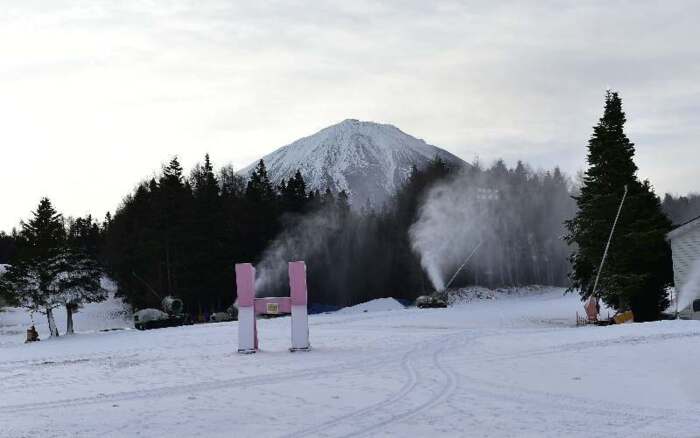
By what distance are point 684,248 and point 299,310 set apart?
2154cm

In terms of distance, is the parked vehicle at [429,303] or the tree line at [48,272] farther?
the parked vehicle at [429,303]

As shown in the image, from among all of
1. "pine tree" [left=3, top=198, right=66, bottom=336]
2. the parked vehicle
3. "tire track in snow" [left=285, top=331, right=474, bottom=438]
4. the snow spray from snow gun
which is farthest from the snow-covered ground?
the snow spray from snow gun

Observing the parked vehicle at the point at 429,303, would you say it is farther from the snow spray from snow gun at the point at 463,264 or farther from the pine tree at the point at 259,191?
the pine tree at the point at 259,191

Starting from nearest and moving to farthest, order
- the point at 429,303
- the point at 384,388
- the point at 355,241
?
the point at 384,388 < the point at 429,303 < the point at 355,241

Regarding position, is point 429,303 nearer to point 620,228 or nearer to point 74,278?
point 620,228

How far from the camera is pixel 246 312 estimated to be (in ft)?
76.0

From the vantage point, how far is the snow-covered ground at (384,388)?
35.5ft

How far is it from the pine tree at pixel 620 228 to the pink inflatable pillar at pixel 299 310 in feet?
65.6

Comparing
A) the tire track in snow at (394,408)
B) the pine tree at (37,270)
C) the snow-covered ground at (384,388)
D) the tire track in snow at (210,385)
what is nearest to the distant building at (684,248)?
the snow-covered ground at (384,388)

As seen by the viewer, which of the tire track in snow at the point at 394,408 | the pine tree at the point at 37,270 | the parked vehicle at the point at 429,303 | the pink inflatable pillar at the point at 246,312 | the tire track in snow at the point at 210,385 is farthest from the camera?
the parked vehicle at the point at 429,303

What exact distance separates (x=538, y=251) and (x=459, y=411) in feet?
252

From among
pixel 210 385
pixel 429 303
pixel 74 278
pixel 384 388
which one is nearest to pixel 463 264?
pixel 429 303

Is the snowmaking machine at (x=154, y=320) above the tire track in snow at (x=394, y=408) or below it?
above

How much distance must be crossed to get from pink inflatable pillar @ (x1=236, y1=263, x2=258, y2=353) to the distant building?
2216 centimetres
